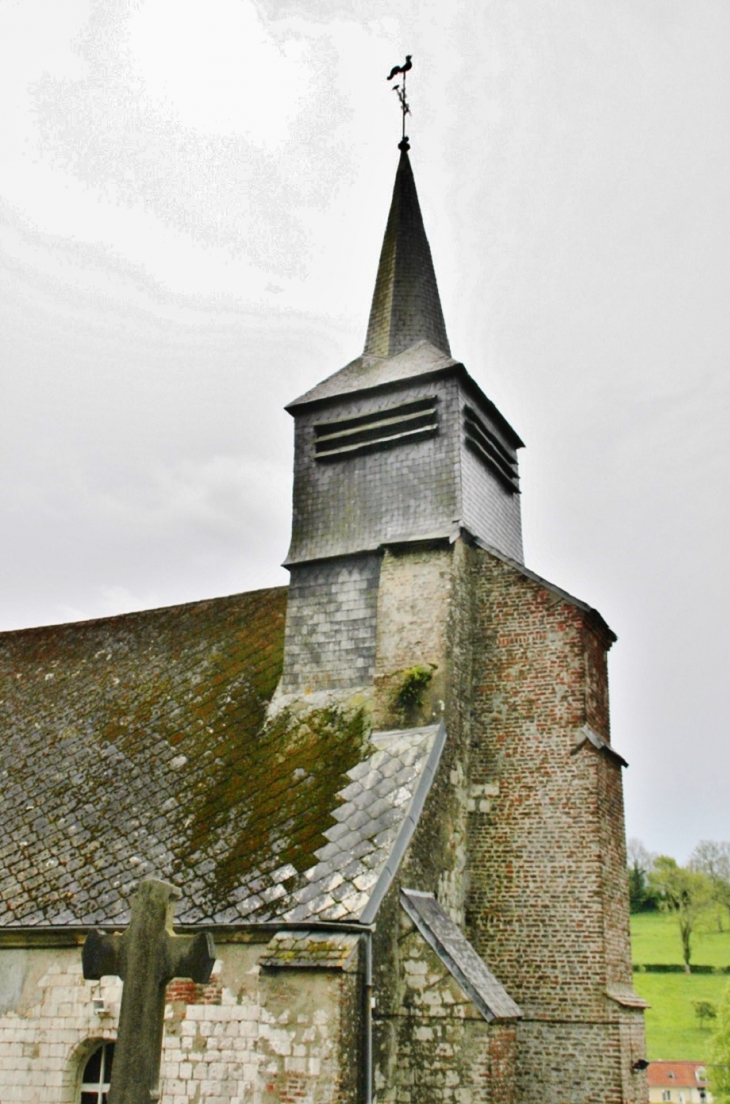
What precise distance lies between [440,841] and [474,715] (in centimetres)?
204

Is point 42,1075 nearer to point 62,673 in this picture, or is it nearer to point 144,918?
point 144,918

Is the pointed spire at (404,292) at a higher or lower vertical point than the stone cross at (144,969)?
higher

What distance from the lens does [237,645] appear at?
1661cm

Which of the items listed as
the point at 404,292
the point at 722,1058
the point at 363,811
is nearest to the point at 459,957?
the point at 363,811

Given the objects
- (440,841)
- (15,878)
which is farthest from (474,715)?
(15,878)

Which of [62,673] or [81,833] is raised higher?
[62,673]

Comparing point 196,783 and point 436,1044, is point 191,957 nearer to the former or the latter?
point 436,1044

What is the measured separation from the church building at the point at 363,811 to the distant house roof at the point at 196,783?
0.14 ft

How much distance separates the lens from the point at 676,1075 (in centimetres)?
4838

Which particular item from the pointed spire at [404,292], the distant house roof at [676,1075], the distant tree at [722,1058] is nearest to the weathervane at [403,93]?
the pointed spire at [404,292]

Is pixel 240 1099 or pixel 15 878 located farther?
pixel 15 878

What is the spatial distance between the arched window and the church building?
1.3 inches

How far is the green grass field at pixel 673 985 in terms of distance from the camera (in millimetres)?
45719

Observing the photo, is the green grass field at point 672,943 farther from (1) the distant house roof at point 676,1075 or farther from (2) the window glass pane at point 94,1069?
(2) the window glass pane at point 94,1069
